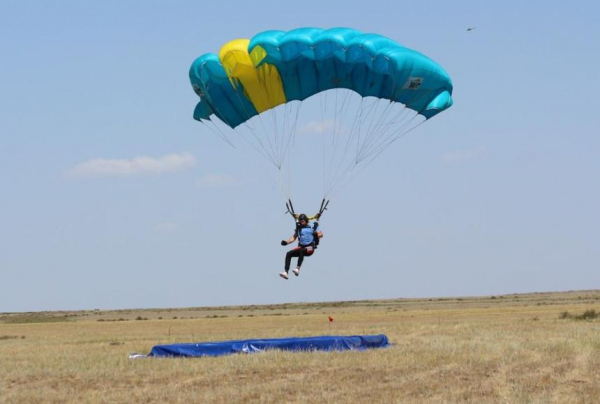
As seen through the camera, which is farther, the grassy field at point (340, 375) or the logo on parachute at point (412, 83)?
the logo on parachute at point (412, 83)

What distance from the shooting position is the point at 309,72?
22.1 m

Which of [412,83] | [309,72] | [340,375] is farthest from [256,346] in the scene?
[412,83]

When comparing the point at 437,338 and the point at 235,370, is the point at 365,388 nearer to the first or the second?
the point at 235,370

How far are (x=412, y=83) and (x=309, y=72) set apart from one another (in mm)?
2473

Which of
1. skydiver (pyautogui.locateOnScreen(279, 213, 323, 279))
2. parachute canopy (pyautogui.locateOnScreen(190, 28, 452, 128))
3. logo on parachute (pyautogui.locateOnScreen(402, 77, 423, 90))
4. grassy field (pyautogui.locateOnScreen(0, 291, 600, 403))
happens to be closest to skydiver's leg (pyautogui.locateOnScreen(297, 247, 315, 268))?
skydiver (pyautogui.locateOnScreen(279, 213, 323, 279))

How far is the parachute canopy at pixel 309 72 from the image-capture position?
69.9ft

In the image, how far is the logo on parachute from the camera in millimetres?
21703

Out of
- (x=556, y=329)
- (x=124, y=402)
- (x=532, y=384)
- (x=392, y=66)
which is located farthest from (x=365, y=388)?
(x=556, y=329)

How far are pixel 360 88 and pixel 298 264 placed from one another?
178 inches

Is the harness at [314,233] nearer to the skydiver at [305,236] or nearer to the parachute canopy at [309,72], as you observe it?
the skydiver at [305,236]

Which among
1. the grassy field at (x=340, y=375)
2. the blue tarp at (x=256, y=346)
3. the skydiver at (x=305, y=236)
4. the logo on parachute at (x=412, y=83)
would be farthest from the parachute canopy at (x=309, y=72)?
the grassy field at (x=340, y=375)

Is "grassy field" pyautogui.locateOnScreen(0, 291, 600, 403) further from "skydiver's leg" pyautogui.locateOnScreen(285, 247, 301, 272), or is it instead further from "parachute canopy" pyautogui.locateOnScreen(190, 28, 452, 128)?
"parachute canopy" pyautogui.locateOnScreen(190, 28, 452, 128)

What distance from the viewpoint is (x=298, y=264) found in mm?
21625

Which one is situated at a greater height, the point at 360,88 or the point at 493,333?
the point at 360,88
